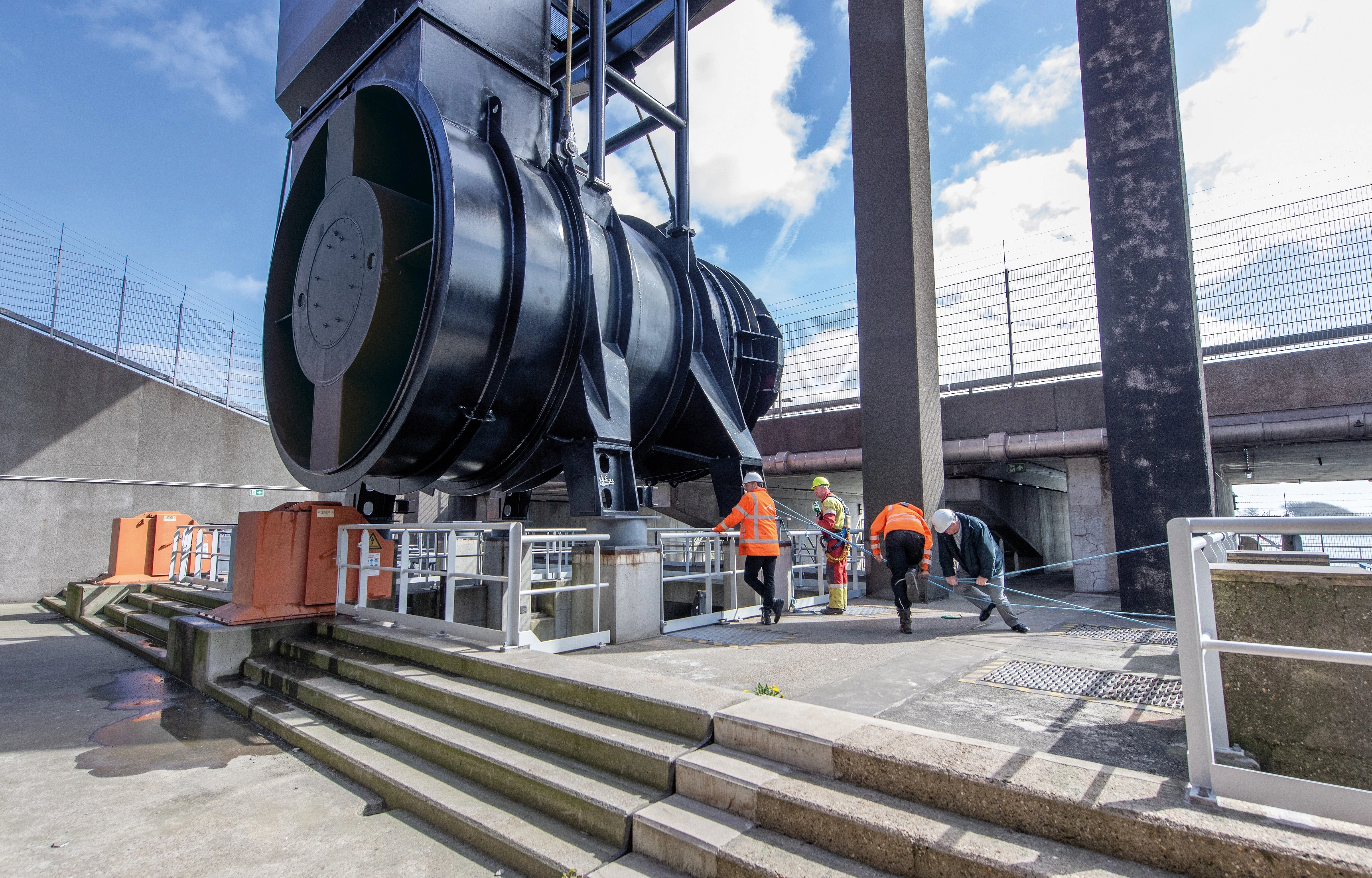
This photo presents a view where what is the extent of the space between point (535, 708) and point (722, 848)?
5.44 ft

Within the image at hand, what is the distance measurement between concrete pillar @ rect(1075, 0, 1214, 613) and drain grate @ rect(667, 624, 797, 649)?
4.10 m

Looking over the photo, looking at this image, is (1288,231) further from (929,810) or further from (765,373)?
(929,810)

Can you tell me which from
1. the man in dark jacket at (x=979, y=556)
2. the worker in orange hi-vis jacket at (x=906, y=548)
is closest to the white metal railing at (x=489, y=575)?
the worker in orange hi-vis jacket at (x=906, y=548)

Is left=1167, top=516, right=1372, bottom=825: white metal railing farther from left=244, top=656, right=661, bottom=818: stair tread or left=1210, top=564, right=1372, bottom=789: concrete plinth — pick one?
left=244, top=656, right=661, bottom=818: stair tread

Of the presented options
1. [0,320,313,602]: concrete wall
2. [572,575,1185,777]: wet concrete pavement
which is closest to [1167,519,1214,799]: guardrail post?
[572,575,1185,777]: wet concrete pavement

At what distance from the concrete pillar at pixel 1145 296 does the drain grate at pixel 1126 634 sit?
82cm

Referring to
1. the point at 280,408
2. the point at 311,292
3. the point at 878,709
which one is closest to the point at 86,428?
the point at 280,408

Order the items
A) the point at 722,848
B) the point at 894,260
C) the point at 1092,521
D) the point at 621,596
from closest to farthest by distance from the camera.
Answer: the point at 722,848 < the point at 621,596 < the point at 894,260 < the point at 1092,521

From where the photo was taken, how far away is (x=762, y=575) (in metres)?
7.04

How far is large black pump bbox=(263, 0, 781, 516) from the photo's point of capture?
224 inches

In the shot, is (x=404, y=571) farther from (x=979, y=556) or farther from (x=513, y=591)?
(x=979, y=556)

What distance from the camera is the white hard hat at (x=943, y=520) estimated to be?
21.2 feet

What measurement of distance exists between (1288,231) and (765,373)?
806cm

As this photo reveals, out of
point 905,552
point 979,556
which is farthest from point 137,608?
point 979,556
